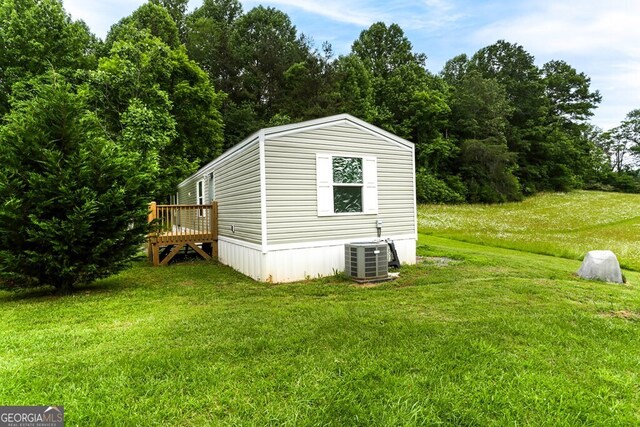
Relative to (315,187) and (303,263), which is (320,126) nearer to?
(315,187)

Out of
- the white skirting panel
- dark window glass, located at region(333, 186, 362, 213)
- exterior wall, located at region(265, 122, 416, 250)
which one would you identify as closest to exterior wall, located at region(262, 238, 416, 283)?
the white skirting panel

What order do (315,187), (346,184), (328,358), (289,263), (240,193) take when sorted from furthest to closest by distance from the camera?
(240,193) < (346,184) < (315,187) < (289,263) < (328,358)

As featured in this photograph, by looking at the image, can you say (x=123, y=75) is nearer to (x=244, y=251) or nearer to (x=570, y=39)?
(x=244, y=251)

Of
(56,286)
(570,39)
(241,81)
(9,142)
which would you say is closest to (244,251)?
(56,286)

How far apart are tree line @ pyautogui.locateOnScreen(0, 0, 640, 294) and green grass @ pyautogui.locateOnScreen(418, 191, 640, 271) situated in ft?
11.6

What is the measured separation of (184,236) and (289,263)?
369 cm

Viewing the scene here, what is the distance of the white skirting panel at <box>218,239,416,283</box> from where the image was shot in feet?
20.8

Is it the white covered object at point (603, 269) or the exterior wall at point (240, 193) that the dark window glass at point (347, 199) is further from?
the white covered object at point (603, 269)

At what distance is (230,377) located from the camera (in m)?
2.54

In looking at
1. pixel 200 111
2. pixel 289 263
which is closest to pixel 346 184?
pixel 289 263

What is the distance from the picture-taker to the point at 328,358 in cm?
285

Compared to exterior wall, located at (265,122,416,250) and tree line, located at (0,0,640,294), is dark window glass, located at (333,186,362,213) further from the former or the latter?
tree line, located at (0,0,640,294)

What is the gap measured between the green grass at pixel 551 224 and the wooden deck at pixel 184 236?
1029 centimetres

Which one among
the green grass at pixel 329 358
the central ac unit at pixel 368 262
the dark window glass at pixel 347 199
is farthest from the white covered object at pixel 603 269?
the dark window glass at pixel 347 199
